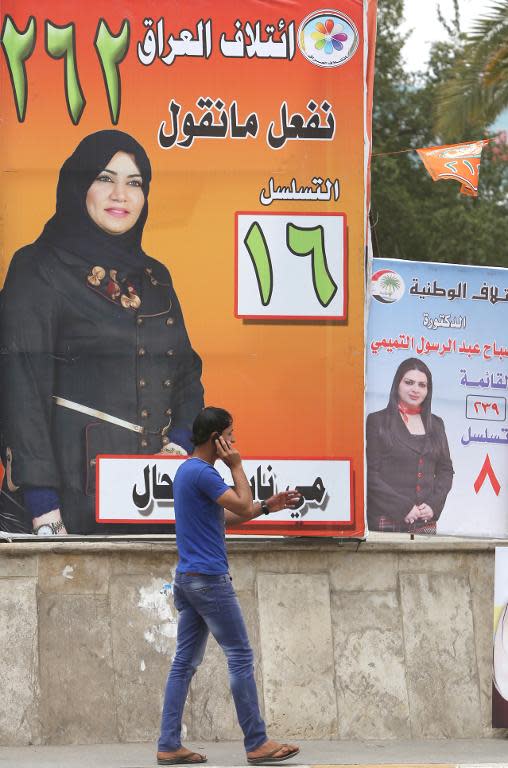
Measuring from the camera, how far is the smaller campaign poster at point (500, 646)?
7074 mm

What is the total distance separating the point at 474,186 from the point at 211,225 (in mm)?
→ 2012

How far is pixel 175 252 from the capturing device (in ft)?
23.6

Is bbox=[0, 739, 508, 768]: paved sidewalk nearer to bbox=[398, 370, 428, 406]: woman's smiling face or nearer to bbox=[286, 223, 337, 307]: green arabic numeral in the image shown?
bbox=[398, 370, 428, 406]: woman's smiling face

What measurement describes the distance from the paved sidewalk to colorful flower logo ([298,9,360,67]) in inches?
147

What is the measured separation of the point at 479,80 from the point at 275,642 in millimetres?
13680

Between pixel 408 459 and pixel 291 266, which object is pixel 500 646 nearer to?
pixel 408 459

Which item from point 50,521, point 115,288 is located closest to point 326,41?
point 115,288

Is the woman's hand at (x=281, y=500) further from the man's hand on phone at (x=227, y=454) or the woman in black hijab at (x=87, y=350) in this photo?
the woman in black hijab at (x=87, y=350)

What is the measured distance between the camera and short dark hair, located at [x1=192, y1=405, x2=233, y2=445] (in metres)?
6.15

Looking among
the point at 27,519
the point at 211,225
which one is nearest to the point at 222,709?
the point at 27,519

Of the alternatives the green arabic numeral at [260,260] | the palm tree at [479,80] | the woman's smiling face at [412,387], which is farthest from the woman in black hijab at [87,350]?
the palm tree at [479,80]

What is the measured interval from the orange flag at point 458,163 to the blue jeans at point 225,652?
11.0ft

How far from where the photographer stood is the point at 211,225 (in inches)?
284

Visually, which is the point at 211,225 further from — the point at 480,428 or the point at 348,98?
the point at 480,428
